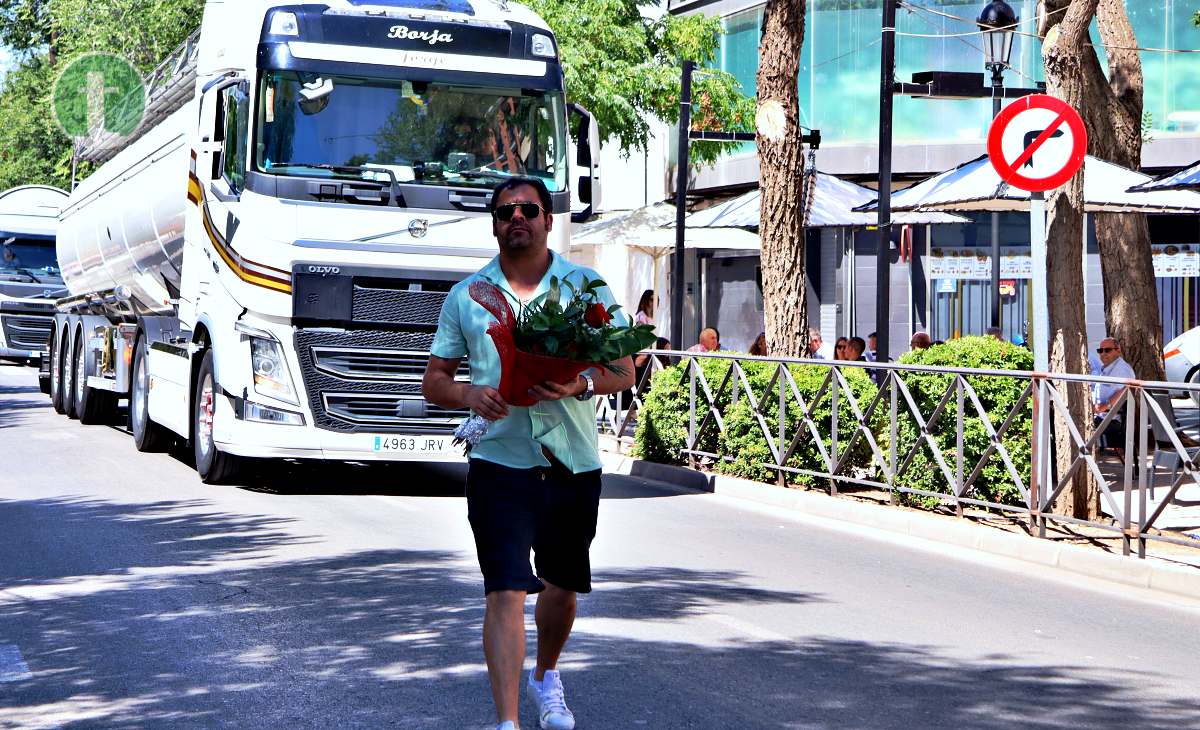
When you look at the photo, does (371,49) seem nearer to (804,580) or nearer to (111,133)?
(804,580)

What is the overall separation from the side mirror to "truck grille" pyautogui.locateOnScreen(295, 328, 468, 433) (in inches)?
64.0

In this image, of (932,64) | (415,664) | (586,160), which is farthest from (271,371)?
(932,64)

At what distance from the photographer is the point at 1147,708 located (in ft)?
20.7

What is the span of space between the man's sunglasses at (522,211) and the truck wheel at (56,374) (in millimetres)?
17333

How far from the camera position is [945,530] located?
1124cm

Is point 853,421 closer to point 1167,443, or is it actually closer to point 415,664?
point 1167,443

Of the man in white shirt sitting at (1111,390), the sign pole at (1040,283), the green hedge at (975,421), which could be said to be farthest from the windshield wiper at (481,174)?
the man in white shirt sitting at (1111,390)

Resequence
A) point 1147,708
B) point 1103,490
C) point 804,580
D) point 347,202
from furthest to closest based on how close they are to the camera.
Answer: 1. point 347,202
2. point 1103,490
3. point 804,580
4. point 1147,708

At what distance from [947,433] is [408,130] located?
4525mm

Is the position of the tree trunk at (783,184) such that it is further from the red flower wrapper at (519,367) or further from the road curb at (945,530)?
the red flower wrapper at (519,367)

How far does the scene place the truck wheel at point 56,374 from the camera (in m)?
21.8

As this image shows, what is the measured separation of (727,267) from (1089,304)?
819 cm

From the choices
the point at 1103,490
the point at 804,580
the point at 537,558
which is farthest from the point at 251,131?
the point at 537,558

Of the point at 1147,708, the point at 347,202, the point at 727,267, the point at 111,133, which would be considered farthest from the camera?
the point at 727,267
